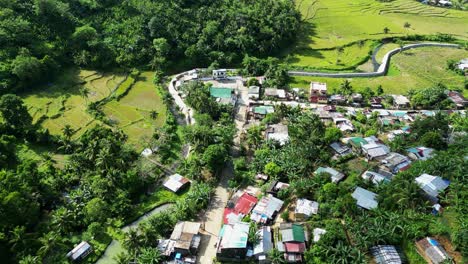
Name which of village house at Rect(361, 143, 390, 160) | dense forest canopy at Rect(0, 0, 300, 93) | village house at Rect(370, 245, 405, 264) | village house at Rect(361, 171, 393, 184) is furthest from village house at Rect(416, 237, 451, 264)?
dense forest canopy at Rect(0, 0, 300, 93)

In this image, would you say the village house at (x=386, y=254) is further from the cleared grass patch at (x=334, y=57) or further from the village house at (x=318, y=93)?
the cleared grass patch at (x=334, y=57)

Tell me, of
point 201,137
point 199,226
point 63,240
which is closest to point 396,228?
point 199,226

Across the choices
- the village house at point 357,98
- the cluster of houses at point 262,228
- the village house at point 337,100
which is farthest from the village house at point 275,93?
the cluster of houses at point 262,228

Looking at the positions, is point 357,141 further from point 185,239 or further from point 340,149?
point 185,239

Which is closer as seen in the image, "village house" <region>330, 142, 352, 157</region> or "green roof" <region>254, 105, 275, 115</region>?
"village house" <region>330, 142, 352, 157</region>

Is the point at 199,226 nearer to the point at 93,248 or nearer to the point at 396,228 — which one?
the point at 93,248

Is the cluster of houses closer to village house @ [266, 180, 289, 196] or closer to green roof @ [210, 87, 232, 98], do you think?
village house @ [266, 180, 289, 196]

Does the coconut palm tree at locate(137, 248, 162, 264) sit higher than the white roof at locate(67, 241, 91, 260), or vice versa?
the coconut palm tree at locate(137, 248, 162, 264)
